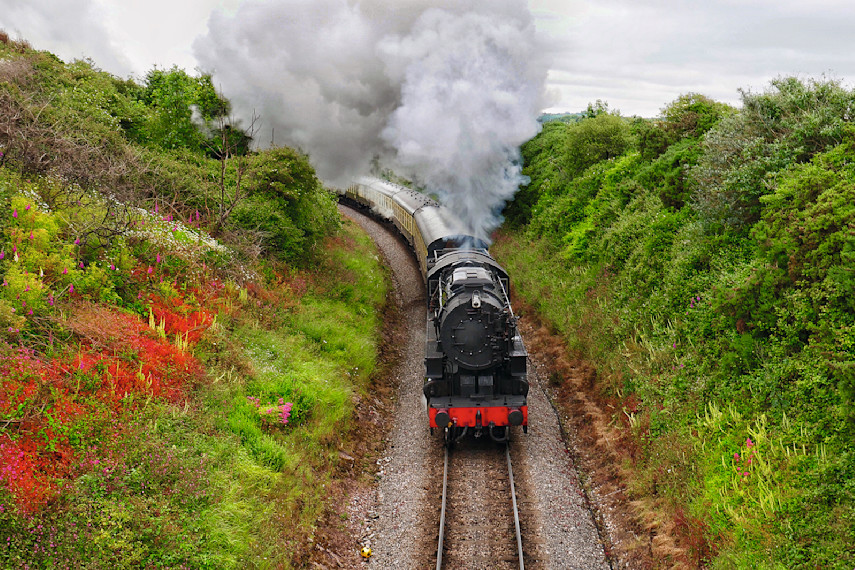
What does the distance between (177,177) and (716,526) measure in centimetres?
1518

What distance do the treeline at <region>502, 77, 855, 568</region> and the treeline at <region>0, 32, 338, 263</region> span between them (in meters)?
9.18

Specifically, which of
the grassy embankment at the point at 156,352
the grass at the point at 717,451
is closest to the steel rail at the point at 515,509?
the grass at the point at 717,451

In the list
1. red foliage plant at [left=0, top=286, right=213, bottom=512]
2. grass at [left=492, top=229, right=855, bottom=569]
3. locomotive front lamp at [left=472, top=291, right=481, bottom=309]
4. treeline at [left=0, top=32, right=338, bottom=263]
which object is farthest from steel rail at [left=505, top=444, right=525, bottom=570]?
treeline at [left=0, top=32, right=338, bottom=263]

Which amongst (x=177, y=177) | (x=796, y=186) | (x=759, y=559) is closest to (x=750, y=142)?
(x=796, y=186)

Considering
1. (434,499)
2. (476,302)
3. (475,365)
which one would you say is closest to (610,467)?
(475,365)

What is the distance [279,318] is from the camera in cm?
1298

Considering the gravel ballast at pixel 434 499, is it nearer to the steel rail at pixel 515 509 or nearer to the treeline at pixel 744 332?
the steel rail at pixel 515 509

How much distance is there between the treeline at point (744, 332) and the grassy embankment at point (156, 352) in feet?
19.3

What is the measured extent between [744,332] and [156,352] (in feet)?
33.1

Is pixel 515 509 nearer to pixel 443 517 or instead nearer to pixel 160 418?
pixel 443 517

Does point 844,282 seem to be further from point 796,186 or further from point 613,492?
point 613,492

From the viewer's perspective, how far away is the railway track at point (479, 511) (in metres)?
7.49

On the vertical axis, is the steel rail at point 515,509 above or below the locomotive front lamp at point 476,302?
below

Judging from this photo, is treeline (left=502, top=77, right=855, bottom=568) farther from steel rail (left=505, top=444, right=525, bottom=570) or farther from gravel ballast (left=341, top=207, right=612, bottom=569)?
steel rail (left=505, top=444, right=525, bottom=570)
